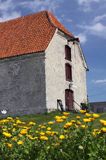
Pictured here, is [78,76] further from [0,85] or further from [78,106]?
[0,85]

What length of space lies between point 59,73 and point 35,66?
309 centimetres

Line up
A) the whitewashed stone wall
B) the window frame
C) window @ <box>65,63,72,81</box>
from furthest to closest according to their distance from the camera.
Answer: the window frame, window @ <box>65,63,72,81</box>, the whitewashed stone wall

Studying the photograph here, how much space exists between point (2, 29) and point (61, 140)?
107 ft

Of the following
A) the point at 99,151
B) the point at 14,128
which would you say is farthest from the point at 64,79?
the point at 99,151

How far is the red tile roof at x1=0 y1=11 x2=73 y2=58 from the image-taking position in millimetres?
35125

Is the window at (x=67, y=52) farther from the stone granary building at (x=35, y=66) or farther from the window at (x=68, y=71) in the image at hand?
the window at (x=68, y=71)

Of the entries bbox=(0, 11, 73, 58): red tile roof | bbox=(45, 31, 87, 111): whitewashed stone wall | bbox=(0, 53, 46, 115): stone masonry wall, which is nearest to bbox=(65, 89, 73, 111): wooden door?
bbox=(45, 31, 87, 111): whitewashed stone wall

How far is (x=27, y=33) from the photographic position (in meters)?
36.9

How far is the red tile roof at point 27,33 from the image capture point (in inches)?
1383

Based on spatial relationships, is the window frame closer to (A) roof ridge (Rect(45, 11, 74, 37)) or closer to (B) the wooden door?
(A) roof ridge (Rect(45, 11, 74, 37))

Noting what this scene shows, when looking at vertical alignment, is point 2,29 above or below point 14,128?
above

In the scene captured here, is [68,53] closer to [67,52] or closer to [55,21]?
[67,52]

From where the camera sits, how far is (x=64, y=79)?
37531 millimetres

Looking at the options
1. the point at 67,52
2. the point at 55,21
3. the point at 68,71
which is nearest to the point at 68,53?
the point at 67,52
